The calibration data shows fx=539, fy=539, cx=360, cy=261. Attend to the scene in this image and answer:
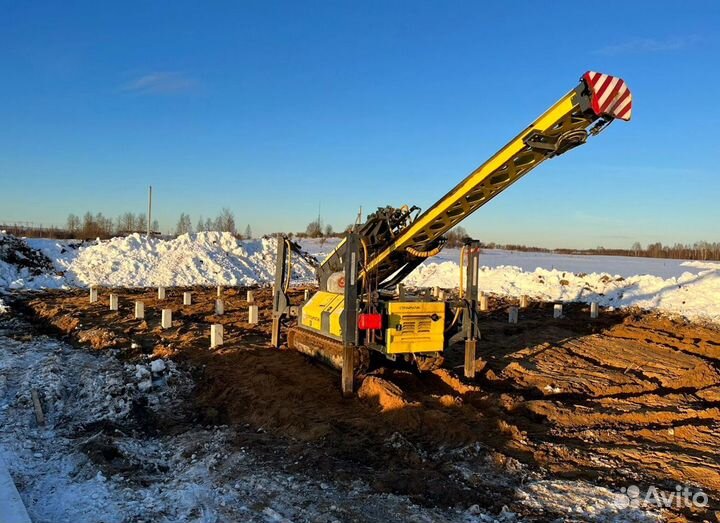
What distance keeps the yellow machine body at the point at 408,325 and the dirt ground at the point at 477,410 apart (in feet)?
2.26

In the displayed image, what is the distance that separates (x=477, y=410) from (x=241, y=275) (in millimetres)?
23975

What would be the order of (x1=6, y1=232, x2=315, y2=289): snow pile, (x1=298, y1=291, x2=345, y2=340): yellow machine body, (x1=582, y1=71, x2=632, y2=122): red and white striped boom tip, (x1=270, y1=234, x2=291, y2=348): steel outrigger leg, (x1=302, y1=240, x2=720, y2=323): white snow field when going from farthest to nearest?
(x1=6, y1=232, x2=315, y2=289): snow pile, (x1=302, y1=240, x2=720, y2=323): white snow field, (x1=270, y1=234, x2=291, y2=348): steel outrigger leg, (x1=298, y1=291, x2=345, y2=340): yellow machine body, (x1=582, y1=71, x2=632, y2=122): red and white striped boom tip

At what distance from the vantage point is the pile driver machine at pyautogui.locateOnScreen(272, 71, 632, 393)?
612 cm

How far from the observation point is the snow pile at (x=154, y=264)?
25597 mm

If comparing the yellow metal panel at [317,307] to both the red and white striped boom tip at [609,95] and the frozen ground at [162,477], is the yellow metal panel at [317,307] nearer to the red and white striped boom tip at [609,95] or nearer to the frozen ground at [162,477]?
the frozen ground at [162,477]

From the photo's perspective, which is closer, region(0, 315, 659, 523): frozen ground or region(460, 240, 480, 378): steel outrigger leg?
region(0, 315, 659, 523): frozen ground

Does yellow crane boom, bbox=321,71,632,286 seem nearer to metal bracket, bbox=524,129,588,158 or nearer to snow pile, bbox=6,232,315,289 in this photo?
metal bracket, bbox=524,129,588,158

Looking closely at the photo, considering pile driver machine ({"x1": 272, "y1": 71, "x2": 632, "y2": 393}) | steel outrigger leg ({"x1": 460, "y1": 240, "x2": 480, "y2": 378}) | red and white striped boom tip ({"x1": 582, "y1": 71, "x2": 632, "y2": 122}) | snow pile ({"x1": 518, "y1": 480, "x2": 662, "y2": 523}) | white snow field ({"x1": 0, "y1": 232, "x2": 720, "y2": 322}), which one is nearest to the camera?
snow pile ({"x1": 518, "y1": 480, "x2": 662, "y2": 523})

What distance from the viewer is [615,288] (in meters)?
24.7

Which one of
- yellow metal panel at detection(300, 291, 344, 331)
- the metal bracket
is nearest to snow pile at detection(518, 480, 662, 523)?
the metal bracket

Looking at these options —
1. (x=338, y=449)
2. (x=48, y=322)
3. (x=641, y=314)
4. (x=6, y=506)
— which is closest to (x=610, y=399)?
(x=338, y=449)

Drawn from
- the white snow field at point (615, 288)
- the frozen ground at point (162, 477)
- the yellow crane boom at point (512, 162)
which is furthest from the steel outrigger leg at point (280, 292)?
the white snow field at point (615, 288)

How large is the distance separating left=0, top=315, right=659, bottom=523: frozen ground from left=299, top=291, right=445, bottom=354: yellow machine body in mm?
2479

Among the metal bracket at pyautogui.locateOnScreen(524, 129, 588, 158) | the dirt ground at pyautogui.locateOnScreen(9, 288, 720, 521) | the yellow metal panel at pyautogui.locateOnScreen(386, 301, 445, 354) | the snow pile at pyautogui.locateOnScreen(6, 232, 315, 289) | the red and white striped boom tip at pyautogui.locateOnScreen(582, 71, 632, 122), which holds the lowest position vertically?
the dirt ground at pyautogui.locateOnScreen(9, 288, 720, 521)
